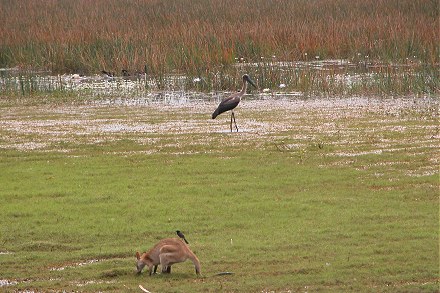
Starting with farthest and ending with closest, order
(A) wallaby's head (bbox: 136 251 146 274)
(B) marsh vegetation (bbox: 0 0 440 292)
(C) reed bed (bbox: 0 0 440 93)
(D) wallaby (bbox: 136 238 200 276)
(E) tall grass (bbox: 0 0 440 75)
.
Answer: (E) tall grass (bbox: 0 0 440 75) → (C) reed bed (bbox: 0 0 440 93) → (B) marsh vegetation (bbox: 0 0 440 292) → (A) wallaby's head (bbox: 136 251 146 274) → (D) wallaby (bbox: 136 238 200 276)

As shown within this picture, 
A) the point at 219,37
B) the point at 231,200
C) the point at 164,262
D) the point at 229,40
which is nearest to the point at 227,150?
the point at 231,200

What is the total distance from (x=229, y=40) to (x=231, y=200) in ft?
49.9

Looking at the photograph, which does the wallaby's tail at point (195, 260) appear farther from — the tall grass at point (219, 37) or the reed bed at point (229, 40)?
the tall grass at point (219, 37)

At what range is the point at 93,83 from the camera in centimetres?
2417

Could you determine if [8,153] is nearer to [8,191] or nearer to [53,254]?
[8,191]

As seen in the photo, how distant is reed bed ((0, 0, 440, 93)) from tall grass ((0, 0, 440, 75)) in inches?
1.0

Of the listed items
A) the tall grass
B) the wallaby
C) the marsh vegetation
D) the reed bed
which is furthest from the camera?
the tall grass

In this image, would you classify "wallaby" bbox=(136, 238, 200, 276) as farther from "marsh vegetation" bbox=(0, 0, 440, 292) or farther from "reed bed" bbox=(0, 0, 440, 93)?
"reed bed" bbox=(0, 0, 440, 93)

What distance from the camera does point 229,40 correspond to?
2556 centimetres

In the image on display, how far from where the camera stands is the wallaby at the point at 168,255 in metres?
7.59

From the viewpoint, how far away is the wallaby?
7594 mm

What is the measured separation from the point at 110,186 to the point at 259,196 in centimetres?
194

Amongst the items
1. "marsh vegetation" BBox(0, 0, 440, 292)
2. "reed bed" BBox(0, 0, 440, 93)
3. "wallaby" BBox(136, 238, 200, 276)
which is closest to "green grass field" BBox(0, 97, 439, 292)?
"marsh vegetation" BBox(0, 0, 440, 292)

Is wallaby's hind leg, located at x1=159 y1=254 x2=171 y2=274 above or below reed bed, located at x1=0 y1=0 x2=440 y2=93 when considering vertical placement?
below
